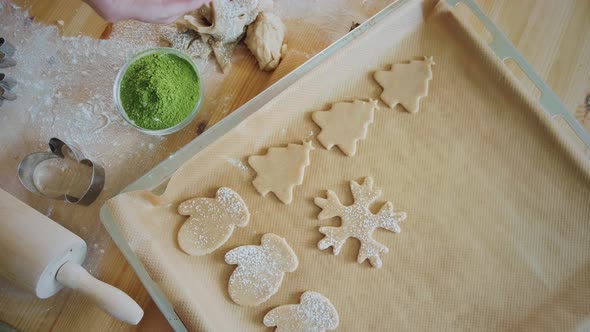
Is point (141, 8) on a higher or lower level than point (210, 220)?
higher

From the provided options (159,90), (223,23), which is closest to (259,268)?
(159,90)

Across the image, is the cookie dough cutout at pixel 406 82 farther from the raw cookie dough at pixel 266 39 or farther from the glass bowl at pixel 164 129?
the glass bowl at pixel 164 129

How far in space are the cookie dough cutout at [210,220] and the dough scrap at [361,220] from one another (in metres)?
0.16

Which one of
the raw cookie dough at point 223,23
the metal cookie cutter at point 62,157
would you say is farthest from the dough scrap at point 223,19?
the metal cookie cutter at point 62,157

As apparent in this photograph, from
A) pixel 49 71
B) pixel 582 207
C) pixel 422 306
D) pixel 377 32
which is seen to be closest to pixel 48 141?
pixel 49 71

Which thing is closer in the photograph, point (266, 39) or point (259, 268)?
point (259, 268)

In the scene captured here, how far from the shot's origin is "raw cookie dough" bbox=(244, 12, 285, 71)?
926mm

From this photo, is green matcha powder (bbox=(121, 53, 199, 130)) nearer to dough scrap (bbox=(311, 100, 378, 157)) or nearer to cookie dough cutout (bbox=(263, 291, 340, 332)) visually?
dough scrap (bbox=(311, 100, 378, 157))

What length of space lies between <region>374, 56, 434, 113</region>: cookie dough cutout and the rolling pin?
63cm

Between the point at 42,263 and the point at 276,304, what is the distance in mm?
408

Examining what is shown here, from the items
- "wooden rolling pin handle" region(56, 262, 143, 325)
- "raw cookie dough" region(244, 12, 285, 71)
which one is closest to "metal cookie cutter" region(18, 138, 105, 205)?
"wooden rolling pin handle" region(56, 262, 143, 325)

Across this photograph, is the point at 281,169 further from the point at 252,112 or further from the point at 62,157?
the point at 62,157

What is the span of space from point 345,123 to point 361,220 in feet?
0.65

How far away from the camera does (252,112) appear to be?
86cm
